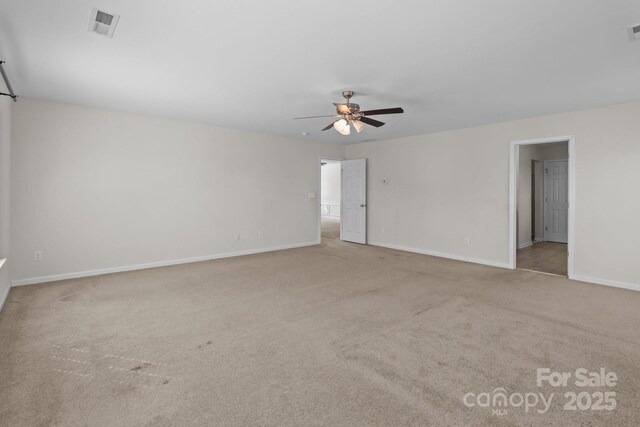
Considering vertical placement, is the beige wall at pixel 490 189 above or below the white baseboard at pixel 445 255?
above

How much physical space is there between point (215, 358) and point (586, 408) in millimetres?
2489

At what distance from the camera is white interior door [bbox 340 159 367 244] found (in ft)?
25.1

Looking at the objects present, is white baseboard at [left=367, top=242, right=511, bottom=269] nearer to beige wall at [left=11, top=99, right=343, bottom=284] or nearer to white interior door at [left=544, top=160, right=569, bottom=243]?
beige wall at [left=11, top=99, right=343, bottom=284]

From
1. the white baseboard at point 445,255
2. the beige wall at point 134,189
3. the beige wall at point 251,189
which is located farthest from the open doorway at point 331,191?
the beige wall at point 134,189

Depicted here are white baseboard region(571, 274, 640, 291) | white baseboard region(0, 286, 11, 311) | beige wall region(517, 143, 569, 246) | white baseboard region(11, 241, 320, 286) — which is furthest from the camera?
beige wall region(517, 143, 569, 246)

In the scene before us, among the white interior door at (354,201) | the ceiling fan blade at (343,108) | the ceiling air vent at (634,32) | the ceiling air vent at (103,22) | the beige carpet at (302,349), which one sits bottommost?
the beige carpet at (302,349)

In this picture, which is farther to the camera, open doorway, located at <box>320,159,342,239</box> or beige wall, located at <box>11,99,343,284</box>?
open doorway, located at <box>320,159,342,239</box>

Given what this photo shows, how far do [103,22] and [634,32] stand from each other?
3935 mm

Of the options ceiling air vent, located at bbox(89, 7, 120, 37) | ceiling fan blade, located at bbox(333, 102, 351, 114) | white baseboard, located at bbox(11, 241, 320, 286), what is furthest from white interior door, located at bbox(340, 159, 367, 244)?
ceiling air vent, located at bbox(89, 7, 120, 37)

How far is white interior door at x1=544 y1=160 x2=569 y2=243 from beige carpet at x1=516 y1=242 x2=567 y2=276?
1.22 ft

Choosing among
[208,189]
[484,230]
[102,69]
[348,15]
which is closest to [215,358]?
[348,15]

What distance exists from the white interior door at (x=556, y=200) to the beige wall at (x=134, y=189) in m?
6.32

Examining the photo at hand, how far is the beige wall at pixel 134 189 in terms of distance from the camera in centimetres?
429

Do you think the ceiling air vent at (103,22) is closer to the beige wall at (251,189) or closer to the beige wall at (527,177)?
the beige wall at (251,189)
